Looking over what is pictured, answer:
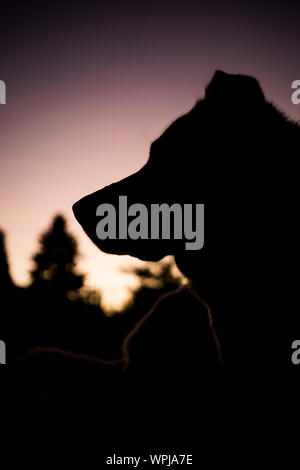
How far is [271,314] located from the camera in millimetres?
1930

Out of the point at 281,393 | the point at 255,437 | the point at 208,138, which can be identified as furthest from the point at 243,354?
the point at 208,138

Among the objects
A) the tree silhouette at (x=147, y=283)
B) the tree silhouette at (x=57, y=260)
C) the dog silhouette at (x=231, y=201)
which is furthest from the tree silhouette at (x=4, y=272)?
the tree silhouette at (x=57, y=260)

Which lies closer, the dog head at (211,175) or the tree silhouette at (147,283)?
the dog head at (211,175)

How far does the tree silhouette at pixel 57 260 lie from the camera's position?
3519 cm

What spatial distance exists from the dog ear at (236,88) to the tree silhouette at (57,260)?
34603 millimetres

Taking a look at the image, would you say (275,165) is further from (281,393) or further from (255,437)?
(255,437)

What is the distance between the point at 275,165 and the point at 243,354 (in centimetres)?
129

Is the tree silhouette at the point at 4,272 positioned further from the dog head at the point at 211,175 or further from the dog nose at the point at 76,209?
the dog head at the point at 211,175

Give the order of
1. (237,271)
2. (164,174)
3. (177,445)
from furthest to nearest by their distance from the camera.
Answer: (177,445) → (164,174) → (237,271)

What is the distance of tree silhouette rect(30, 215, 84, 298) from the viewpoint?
35188 millimetres

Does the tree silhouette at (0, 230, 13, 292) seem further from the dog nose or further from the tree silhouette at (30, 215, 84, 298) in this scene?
the tree silhouette at (30, 215, 84, 298)

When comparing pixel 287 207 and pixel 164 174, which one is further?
pixel 164 174

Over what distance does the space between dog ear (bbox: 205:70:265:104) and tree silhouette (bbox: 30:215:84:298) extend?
34.6 metres

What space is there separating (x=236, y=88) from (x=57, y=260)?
119 ft
